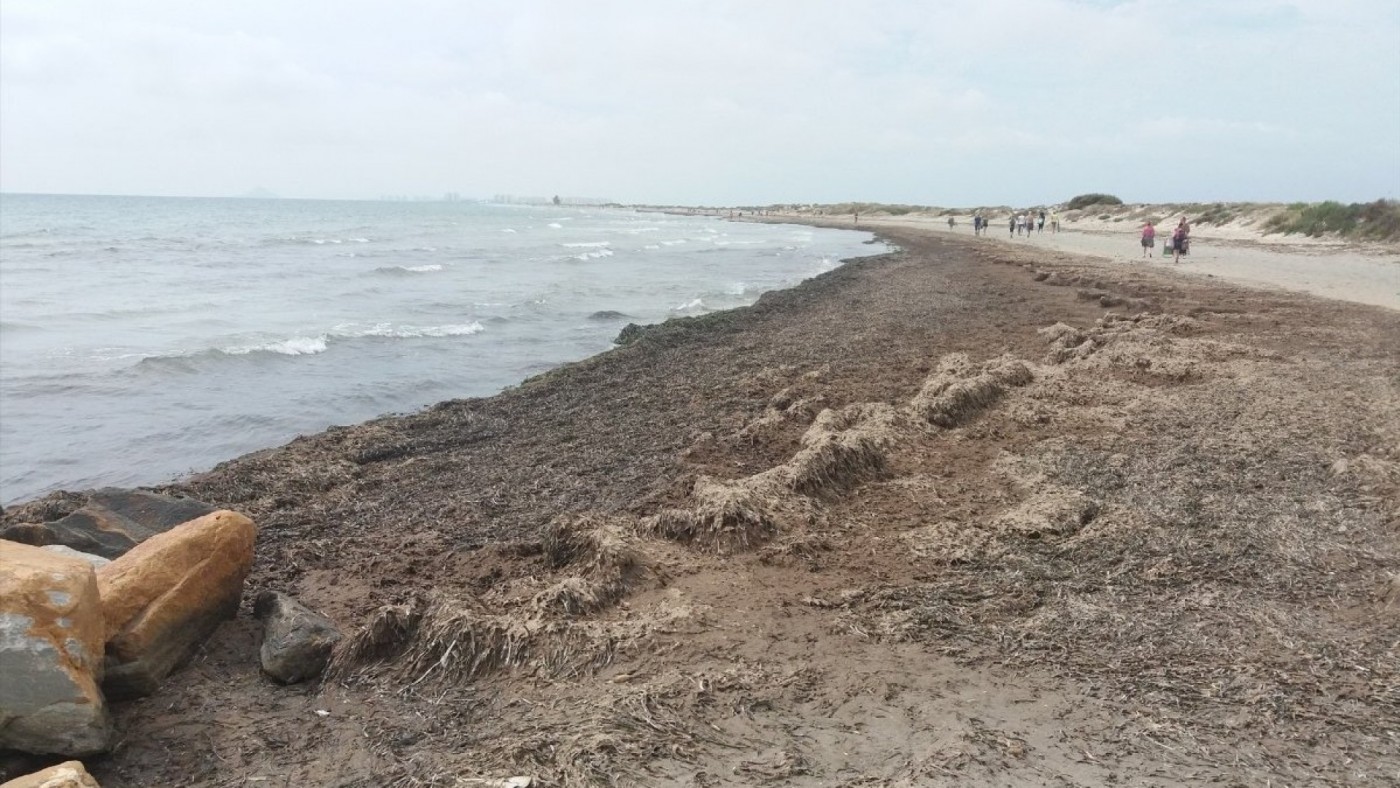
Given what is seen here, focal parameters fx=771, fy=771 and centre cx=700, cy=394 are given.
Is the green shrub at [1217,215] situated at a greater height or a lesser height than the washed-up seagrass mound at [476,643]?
greater

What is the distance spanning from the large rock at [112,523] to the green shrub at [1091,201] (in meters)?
65.1

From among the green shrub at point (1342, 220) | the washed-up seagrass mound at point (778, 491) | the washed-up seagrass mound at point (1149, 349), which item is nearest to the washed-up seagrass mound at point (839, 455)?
the washed-up seagrass mound at point (778, 491)

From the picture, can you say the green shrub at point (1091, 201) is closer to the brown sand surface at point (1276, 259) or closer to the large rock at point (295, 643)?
the brown sand surface at point (1276, 259)

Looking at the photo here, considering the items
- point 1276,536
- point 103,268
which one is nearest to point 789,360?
A: point 1276,536

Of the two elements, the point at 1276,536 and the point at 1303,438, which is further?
the point at 1303,438

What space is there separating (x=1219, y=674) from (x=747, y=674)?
81.5 inches

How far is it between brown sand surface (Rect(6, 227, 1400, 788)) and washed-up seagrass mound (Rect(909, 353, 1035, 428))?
5 centimetres

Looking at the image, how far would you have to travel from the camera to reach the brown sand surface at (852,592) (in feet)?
10.0

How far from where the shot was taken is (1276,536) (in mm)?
4652

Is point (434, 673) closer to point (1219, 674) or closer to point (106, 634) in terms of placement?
point (106, 634)

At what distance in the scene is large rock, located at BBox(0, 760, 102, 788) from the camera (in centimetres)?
257

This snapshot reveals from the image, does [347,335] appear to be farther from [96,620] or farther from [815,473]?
[96,620]

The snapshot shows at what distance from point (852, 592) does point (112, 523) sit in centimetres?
506

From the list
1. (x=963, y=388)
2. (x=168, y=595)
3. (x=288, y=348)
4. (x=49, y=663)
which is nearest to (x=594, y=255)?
(x=288, y=348)
